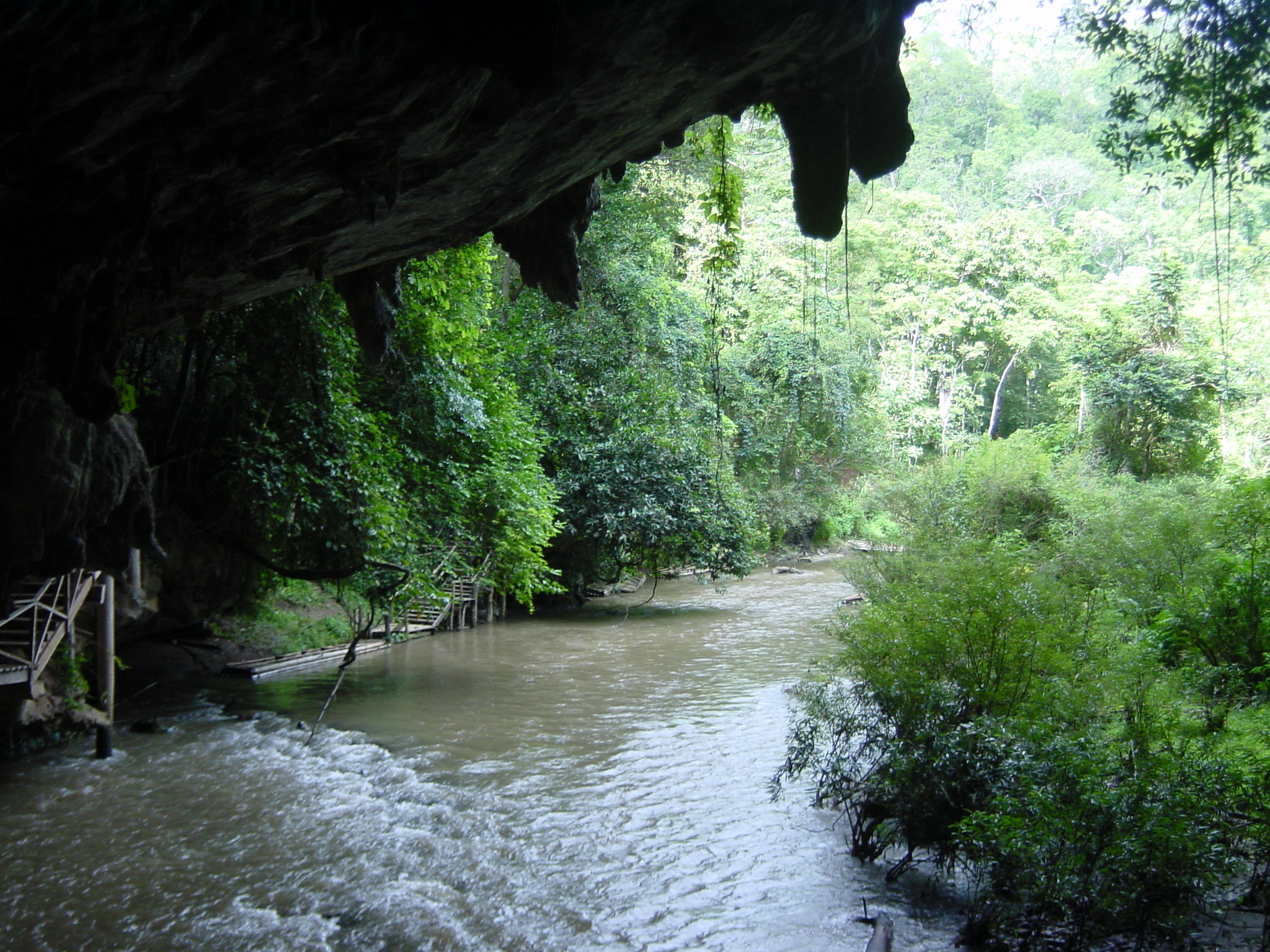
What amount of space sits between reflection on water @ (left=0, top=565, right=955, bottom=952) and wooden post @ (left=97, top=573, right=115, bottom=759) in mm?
369

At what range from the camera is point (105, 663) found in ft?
39.6

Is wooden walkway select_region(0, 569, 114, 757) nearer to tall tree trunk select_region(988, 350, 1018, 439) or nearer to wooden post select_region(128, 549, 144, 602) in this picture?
wooden post select_region(128, 549, 144, 602)

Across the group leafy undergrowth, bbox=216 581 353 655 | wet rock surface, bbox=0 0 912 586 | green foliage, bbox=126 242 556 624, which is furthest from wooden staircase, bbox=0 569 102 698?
leafy undergrowth, bbox=216 581 353 655

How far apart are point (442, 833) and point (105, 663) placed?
576 centimetres

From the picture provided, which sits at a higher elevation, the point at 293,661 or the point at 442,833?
the point at 293,661

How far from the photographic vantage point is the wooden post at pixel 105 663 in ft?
37.6

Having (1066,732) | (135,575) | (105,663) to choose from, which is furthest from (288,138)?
(105,663)

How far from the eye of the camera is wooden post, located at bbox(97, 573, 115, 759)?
451 inches

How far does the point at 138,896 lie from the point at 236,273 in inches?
215

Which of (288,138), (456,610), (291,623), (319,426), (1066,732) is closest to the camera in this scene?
(288,138)

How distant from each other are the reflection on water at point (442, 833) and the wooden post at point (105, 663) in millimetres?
369

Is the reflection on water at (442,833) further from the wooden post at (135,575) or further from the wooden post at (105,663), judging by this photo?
the wooden post at (135,575)

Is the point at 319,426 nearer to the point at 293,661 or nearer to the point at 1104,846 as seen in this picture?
the point at 293,661

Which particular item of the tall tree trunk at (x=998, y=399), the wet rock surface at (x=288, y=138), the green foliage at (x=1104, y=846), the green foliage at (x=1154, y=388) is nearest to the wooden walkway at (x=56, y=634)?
the wet rock surface at (x=288, y=138)
